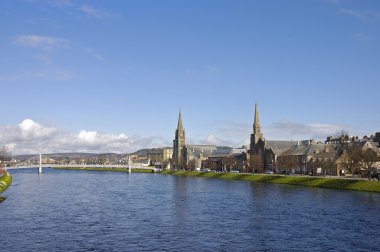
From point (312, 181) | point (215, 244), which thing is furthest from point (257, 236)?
point (312, 181)

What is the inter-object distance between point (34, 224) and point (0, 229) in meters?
4.08

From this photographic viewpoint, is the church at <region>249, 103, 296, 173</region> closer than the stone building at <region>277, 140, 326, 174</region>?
No

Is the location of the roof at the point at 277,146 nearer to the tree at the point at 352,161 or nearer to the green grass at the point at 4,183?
the tree at the point at 352,161

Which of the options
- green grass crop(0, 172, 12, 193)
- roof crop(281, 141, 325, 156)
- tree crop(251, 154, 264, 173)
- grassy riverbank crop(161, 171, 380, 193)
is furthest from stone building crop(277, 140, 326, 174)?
green grass crop(0, 172, 12, 193)

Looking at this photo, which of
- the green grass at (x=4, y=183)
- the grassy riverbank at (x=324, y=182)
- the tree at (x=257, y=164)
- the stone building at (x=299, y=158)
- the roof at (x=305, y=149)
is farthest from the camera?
the tree at (x=257, y=164)

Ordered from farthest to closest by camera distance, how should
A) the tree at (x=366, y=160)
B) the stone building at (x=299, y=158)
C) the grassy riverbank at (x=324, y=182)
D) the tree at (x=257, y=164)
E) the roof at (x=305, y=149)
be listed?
the tree at (x=257, y=164) < the roof at (x=305, y=149) < the stone building at (x=299, y=158) < the tree at (x=366, y=160) < the grassy riverbank at (x=324, y=182)

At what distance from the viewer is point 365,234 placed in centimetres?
4447

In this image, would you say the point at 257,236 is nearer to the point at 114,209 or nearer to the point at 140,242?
the point at 140,242

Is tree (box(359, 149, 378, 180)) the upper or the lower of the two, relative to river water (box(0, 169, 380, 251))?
upper

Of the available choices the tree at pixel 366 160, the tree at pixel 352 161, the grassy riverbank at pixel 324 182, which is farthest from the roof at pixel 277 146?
the tree at pixel 366 160

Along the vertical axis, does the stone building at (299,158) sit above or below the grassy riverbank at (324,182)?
above

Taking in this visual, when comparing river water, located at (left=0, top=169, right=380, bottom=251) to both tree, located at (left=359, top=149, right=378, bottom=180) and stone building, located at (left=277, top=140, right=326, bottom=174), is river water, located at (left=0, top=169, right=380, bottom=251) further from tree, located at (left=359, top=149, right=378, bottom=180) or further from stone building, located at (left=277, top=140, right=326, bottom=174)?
stone building, located at (left=277, top=140, right=326, bottom=174)

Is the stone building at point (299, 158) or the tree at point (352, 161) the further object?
the stone building at point (299, 158)

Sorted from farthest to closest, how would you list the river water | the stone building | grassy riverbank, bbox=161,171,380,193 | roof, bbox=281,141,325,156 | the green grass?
1. roof, bbox=281,141,325,156
2. the stone building
3. the green grass
4. grassy riverbank, bbox=161,171,380,193
5. the river water
